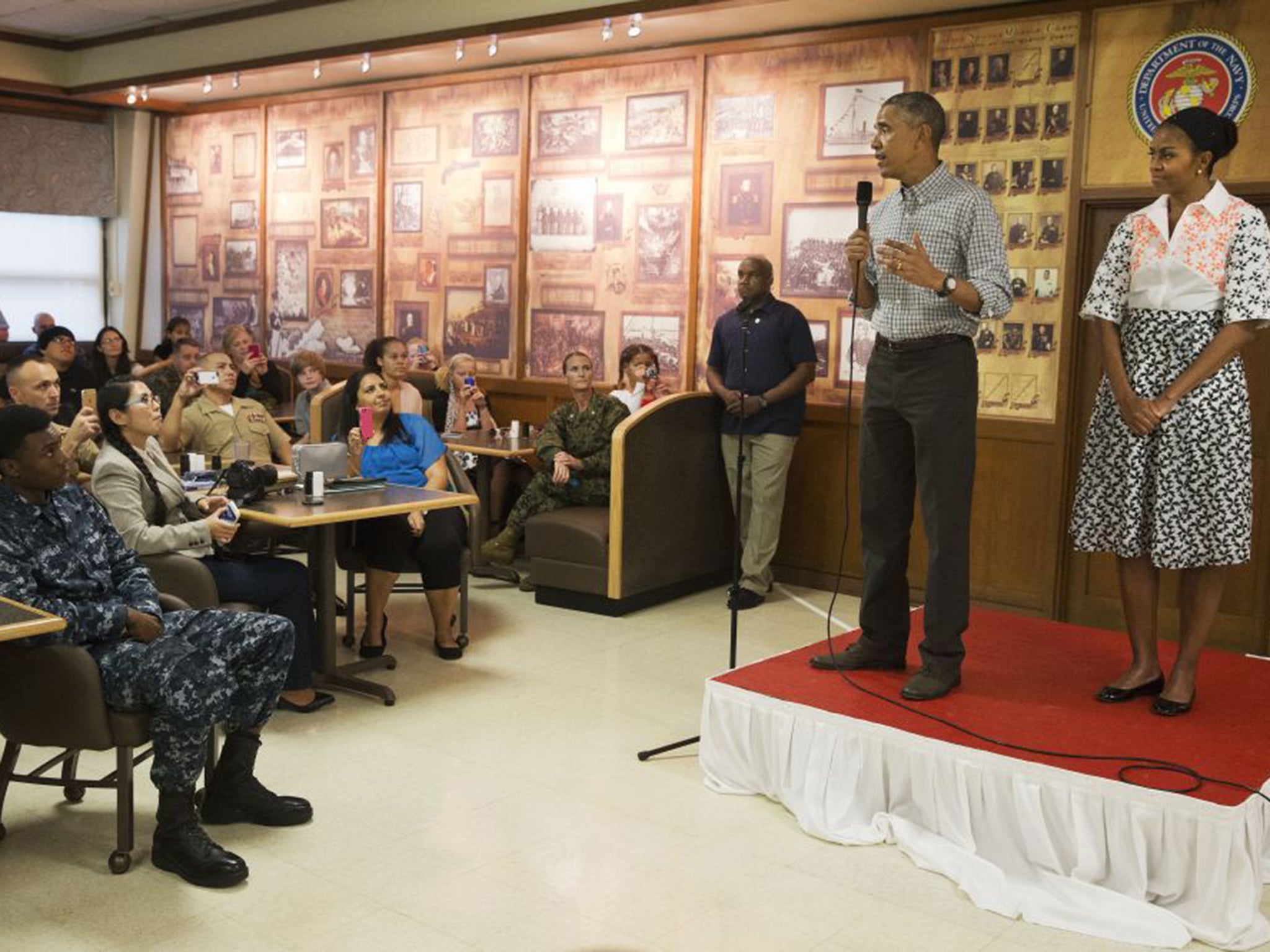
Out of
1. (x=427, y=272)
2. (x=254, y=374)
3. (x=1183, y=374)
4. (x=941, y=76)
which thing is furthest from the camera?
(x=427, y=272)

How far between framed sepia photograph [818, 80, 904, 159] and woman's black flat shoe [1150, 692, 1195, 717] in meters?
3.54

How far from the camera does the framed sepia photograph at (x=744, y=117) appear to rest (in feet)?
22.8

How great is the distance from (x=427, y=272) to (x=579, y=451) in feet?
8.56

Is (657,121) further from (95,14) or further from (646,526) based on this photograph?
(95,14)

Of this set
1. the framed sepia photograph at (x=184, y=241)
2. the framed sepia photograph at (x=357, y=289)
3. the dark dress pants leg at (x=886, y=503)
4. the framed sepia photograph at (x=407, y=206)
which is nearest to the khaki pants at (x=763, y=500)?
the dark dress pants leg at (x=886, y=503)

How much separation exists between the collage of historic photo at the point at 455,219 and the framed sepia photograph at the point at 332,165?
44 centimetres

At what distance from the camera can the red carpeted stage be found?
319 centimetres

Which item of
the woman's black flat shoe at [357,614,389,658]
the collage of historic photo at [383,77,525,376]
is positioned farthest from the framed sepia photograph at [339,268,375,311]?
the woman's black flat shoe at [357,614,389,658]

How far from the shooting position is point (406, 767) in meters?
4.20

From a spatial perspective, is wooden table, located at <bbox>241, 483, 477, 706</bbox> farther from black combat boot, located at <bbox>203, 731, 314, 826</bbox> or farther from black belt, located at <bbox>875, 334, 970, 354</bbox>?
black belt, located at <bbox>875, 334, 970, 354</bbox>

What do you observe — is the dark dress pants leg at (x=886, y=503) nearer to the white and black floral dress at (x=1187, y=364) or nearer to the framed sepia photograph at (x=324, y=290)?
the white and black floral dress at (x=1187, y=364)

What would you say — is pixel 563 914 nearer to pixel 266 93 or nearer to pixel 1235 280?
pixel 1235 280

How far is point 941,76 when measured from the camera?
20.7ft

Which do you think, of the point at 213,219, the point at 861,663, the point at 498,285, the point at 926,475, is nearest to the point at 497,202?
the point at 498,285
